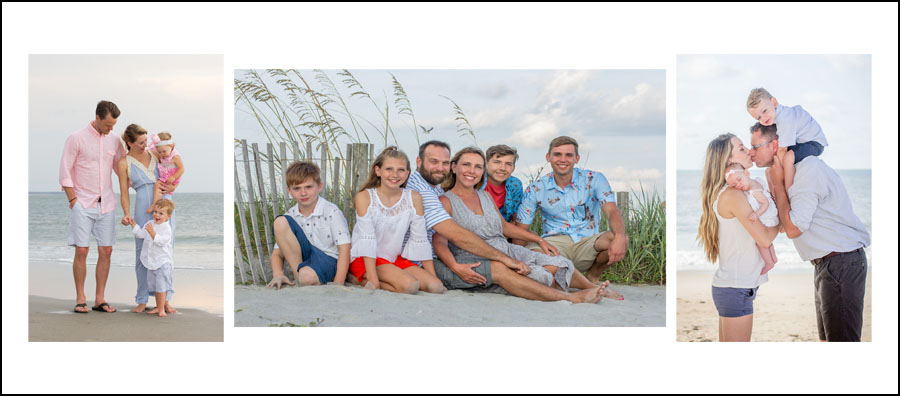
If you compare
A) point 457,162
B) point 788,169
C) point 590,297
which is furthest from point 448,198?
point 788,169

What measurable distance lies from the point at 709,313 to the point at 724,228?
0.65 metres

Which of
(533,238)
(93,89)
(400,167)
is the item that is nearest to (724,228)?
(533,238)

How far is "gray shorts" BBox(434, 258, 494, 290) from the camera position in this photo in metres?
5.65

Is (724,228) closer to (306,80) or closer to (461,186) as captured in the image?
(461,186)

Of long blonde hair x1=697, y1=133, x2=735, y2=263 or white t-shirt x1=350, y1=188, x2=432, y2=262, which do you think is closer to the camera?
long blonde hair x1=697, y1=133, x2=735, y2=263

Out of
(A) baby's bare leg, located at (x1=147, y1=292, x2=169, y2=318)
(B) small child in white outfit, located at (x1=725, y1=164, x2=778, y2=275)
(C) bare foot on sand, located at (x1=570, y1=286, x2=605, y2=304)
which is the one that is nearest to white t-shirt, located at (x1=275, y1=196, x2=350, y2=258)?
(A) baby's bare leg, located at (x1=147, y1=292, x2=169, y2=318)

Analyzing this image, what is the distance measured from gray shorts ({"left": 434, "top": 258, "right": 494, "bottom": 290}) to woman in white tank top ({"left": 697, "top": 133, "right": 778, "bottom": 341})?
159 cm

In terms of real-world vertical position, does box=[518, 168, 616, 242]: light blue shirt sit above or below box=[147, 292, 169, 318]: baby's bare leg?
above

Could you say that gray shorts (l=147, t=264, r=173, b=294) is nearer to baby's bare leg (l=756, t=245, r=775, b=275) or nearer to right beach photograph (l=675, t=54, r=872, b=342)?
right beach photograph (l=675, t=54, r=872, b=342)

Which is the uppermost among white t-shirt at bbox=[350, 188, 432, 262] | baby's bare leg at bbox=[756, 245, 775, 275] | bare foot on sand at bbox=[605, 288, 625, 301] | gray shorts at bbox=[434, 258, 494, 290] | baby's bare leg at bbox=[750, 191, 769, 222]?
baby's bare leg at bbox=[750, 191, 769, 222]

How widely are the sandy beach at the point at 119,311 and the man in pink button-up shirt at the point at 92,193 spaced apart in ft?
0.22

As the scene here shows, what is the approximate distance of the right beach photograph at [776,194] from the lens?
201 inches

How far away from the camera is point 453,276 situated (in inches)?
225

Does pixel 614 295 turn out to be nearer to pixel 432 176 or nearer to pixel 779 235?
pixel 779 235
